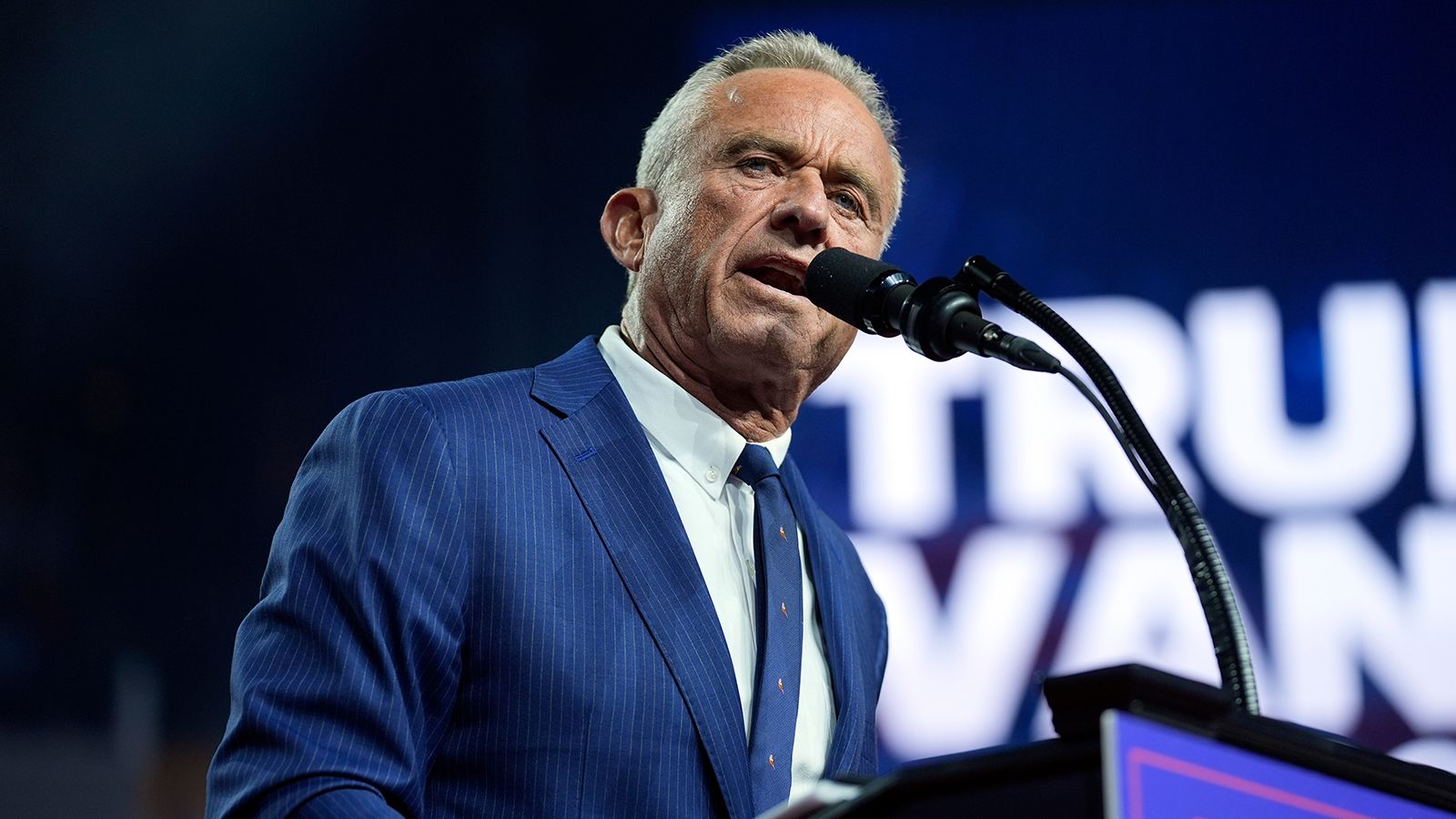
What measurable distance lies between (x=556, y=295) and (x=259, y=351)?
2.39 ft

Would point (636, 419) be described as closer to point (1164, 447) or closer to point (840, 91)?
point (840, 91)

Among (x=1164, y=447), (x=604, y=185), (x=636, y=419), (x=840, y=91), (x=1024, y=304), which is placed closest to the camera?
(x=1024, y=304)

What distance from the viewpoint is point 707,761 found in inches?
55.1

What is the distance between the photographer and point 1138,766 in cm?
75

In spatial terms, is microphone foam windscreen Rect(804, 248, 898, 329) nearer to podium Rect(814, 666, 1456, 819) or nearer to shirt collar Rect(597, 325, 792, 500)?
shirt collar Rect(597, 325, 792, 500)

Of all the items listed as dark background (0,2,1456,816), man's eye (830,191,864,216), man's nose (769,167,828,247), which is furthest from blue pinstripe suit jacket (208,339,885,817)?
dark background (0,2,1456,816)

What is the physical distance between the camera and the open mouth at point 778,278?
1.75 m

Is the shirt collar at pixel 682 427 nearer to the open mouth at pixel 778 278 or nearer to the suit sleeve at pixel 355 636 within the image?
the open mouth at pixel 778 278

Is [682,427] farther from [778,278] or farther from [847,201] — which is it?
[847,201]

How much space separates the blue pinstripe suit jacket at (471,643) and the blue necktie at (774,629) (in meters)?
0.04

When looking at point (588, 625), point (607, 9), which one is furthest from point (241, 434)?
point (588, 625)

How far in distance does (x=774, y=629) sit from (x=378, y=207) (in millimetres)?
2298

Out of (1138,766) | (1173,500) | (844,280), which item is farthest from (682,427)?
(1138,766)

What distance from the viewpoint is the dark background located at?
3.38m
